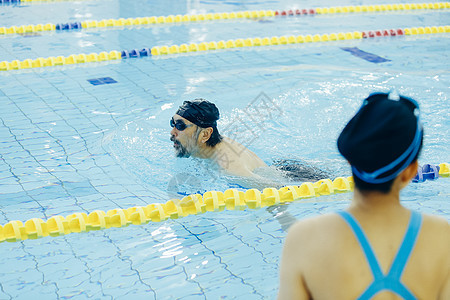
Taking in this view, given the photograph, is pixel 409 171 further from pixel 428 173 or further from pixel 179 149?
pixel 428 173

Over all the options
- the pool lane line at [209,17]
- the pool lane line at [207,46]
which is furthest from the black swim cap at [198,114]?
the pool lane line at [209,17]

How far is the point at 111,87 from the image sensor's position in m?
5.74

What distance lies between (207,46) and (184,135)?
3.53 metres

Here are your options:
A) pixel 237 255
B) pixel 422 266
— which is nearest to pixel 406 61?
pixel 237 255

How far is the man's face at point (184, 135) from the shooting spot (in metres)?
3.68

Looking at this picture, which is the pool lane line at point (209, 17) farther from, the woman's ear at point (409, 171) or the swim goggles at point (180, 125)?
the woman's ear at point (409, 171)

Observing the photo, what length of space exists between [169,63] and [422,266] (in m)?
5.39

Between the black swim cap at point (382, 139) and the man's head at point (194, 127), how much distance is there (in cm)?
236

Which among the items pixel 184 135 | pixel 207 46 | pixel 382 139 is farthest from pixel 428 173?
pixel 207 46

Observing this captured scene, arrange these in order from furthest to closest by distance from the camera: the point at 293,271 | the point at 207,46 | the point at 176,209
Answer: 1. the point at 207,46
2. the point at 176,209
3. the point at 293,271

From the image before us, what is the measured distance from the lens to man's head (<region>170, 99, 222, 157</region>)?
3.67 m

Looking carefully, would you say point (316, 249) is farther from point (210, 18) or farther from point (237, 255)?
point (210, 18)

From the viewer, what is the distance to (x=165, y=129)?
4.89m

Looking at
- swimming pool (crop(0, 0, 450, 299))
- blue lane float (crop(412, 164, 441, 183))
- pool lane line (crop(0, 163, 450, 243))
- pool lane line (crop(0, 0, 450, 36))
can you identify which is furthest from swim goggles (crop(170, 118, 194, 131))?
pool lane line (crop(0, 0, 450, 36))
